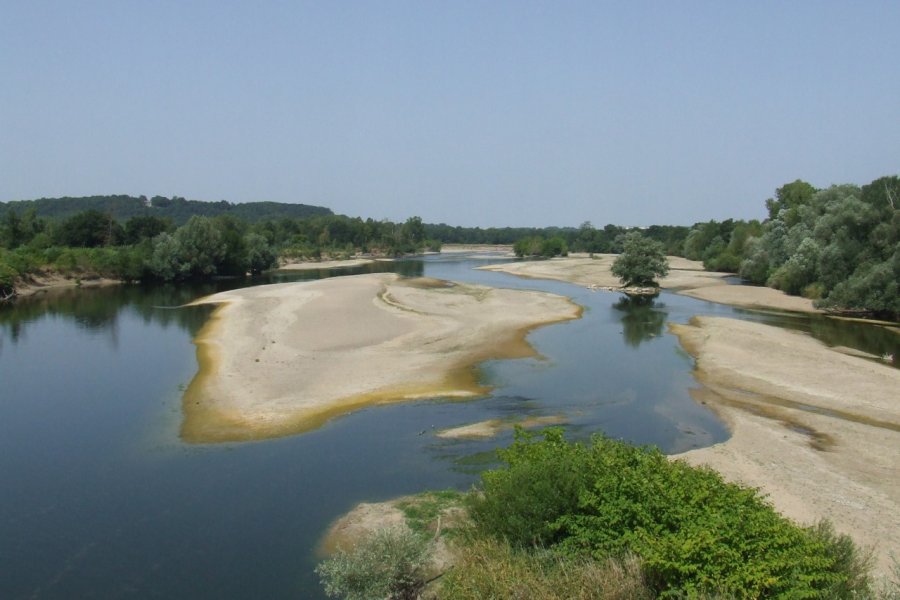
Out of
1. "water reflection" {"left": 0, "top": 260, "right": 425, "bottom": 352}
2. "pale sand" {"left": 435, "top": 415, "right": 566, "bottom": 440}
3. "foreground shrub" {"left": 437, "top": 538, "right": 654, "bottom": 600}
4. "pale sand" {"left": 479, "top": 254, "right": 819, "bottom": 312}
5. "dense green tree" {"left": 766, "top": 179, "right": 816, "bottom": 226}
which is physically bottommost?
"water reflection" {"left": 0, "top": 260, "right": 425, "bottom": 352}

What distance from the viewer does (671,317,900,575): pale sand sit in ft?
45.5

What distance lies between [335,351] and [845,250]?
3804 cm

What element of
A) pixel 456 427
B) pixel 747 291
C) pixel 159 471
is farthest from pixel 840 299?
pixel 159 471

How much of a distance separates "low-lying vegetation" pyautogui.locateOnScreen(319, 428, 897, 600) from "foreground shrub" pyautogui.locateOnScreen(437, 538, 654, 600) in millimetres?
17

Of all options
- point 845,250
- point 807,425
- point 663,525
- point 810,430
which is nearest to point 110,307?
point 807,425

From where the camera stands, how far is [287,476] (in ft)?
53.4

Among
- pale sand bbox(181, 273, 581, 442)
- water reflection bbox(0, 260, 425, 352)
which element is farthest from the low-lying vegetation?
water reflection bbox(0, 260, 425, 352)

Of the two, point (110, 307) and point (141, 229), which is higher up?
point (141, 229)

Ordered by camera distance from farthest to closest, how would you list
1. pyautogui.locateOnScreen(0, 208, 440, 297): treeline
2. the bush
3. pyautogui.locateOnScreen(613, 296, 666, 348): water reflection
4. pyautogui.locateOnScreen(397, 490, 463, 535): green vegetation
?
1. pyautogui.locateOnScreen(0, 208, 440, 297): treeline
2. pyautogui.locateOnScreen(613, 296, 666, 348): water reflection
3. pyautogui.locateOnScreen(397, 490, 463, 535): green vegetation
4. the bush

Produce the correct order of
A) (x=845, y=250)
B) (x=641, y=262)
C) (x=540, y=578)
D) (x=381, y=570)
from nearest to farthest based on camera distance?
(x=540, y=578) → (x=381, y=570) → (x=845, y=250) → (x=641, y=262)

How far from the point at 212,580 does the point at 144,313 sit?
40240 millimetres

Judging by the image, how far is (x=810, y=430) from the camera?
65.0ft

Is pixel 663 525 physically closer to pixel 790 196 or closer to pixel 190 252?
pixel 190 252

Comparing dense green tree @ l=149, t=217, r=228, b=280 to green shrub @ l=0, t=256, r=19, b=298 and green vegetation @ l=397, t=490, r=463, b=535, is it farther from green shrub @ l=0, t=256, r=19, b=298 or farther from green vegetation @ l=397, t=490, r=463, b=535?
green vegetation @ l=397, t=490, r=463, b=535
